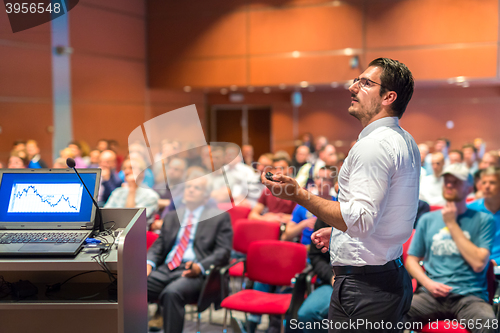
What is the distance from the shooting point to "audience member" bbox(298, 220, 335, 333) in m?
2.79

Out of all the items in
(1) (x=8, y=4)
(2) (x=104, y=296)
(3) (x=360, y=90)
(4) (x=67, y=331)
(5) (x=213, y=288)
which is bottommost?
(5) (x=213, y=288)

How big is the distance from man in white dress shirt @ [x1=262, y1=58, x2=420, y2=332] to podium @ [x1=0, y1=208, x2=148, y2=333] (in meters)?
0.70

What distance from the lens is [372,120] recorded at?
1675 millimetres

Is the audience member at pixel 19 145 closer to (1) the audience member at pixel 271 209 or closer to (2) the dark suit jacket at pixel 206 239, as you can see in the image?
(1) the audience member at pixel 271 209

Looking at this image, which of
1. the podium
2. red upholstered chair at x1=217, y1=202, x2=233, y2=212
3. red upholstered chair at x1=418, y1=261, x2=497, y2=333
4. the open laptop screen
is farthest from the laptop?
red upholstered chair at x1=418, y1=261, x2=497, y2=333

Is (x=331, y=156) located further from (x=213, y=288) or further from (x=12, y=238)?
(x=12, y=238)

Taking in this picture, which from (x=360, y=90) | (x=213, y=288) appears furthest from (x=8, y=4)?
(x=360, y=90)

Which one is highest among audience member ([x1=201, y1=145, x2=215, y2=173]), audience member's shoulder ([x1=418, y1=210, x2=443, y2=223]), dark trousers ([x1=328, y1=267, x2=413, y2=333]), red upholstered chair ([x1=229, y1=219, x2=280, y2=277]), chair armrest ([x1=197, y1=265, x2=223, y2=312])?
audience member ([x1=201, y1=145, x2=215, y2=173])

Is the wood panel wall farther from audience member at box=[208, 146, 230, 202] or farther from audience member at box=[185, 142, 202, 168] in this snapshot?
audience member at box=[185, 142, 202, 168]

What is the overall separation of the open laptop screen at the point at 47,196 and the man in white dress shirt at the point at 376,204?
0.94 metres

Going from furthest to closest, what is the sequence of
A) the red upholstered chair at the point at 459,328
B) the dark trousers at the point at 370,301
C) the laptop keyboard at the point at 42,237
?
the red upholstered chair at the point at 459,328 → the laptop keyboard at the point at 42,237 → the dark trousers at the point at 370,301

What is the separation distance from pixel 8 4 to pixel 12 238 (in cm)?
397

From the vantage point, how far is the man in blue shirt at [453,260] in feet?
8.73

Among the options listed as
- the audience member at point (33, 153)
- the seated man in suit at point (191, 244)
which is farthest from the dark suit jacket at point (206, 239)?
the audience member at point (33, 153)
